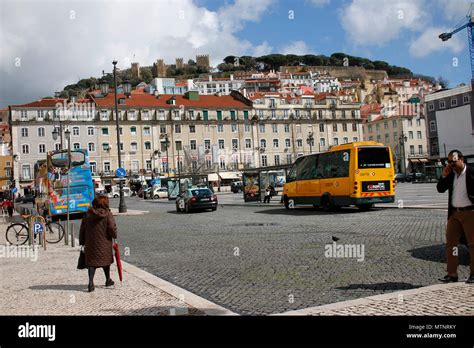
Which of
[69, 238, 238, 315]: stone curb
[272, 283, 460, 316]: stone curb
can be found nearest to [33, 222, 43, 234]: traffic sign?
[69, 238, 238, 315]: stone curb

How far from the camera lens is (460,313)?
5.48 meters

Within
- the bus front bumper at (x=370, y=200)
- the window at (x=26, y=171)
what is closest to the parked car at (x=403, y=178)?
the bus front bumper at (x=370, y=200)

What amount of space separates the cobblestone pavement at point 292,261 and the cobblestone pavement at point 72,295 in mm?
679

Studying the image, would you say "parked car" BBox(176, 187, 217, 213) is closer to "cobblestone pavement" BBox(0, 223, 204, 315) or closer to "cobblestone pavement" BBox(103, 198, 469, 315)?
"cobblestone pavement" BBox(103, 198, 469, 315)

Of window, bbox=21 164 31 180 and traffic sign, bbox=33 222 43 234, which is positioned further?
window, bbox=21 164 31 180

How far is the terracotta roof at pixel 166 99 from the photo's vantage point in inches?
3521

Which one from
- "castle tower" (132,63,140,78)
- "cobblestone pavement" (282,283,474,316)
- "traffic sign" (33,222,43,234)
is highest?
"castle tower" (132,63,140,78)

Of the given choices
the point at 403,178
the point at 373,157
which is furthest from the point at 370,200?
the point at 403,178

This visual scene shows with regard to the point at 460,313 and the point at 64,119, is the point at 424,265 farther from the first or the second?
the point at 64,119

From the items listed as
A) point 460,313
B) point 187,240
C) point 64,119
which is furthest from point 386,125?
point 460,313

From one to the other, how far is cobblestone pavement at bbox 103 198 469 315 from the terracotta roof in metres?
75.6

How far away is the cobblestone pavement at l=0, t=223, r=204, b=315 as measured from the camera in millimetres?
6648

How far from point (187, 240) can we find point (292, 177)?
1276 centimetres

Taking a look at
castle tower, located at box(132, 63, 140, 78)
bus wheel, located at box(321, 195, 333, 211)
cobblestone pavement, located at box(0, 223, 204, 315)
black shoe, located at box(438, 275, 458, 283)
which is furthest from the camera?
castle tower, located at box(132, 63, 140, 78)
